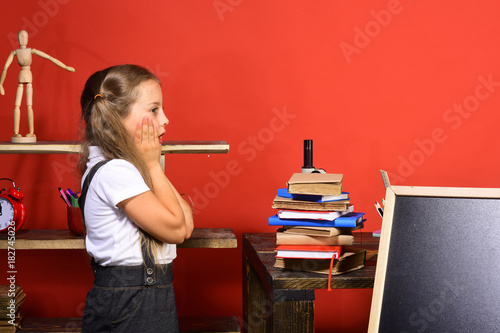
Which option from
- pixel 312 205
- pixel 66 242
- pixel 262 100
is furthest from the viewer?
pixel 262 100

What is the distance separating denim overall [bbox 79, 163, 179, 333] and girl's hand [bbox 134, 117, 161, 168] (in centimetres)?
13

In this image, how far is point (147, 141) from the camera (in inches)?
59.6

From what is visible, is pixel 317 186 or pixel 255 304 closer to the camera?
pixel 317 186

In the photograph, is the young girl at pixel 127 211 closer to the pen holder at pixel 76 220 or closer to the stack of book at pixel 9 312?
the pen holder at pixel 76 220

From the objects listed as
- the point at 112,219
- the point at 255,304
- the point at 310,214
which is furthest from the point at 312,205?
the point at 255,304

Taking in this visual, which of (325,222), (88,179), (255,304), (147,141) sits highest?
(147,141)

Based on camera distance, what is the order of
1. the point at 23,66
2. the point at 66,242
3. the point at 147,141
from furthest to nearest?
the point at 23,66
the point at 66,242
the point at 147,141

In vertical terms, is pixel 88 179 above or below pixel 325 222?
above

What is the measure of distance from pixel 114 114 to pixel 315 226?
2.08 feet

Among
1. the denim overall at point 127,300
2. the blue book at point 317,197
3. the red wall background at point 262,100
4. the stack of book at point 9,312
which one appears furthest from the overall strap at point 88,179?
the red wall background at point 262,100

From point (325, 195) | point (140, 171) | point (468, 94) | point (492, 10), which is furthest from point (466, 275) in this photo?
point (492, 10)

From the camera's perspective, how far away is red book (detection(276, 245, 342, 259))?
4.46 ft

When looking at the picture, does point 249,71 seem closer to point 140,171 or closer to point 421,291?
point 140,171

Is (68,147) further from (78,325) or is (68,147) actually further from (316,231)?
(316,231)
